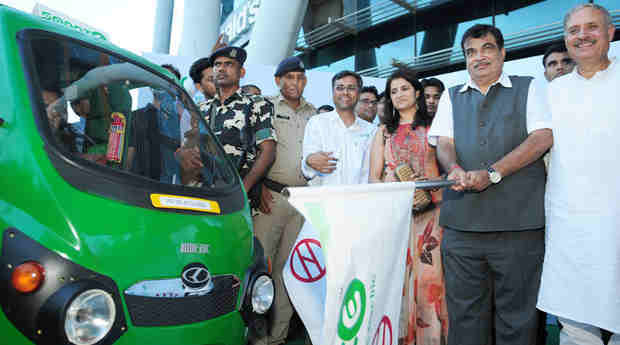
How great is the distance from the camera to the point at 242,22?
17.2m

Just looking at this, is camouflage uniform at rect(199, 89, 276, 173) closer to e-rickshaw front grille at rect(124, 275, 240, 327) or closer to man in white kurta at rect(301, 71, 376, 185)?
man in white kurta at rect(301, 71, 376, 185)

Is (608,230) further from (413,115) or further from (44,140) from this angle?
(44,140)

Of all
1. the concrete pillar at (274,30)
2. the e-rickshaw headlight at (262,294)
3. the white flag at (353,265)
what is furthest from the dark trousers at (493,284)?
the concrete pillar at (274,30)

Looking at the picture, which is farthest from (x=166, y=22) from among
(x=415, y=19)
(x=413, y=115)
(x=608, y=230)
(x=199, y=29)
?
(x=608, y=230)

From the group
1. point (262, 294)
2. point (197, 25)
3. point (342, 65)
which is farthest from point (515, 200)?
point (342, 65)

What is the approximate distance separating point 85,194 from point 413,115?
2527 millimetres

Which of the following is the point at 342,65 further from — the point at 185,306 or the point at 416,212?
the point at 185,306

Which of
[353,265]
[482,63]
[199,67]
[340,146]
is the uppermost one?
[199,67]

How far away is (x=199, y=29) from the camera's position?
13.2 meters

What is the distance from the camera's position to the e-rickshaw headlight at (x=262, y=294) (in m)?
1.95

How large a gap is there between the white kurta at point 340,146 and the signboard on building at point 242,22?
521 inches

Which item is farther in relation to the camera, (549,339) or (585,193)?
(549,339)

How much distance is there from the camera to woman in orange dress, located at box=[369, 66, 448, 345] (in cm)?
306

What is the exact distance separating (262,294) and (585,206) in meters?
1.77
